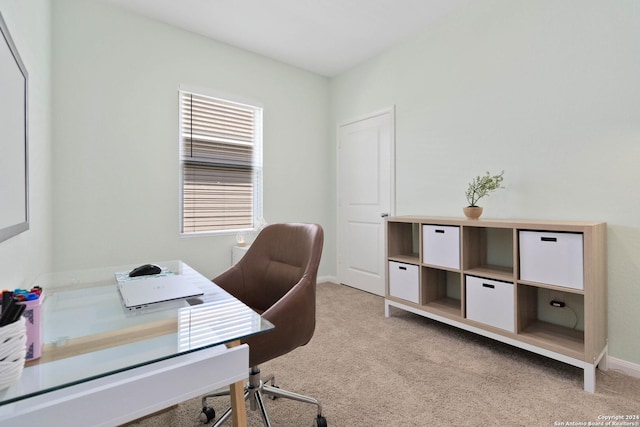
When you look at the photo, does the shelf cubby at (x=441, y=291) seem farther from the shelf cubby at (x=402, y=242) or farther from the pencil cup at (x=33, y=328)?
the pencil cup at (x=33, y=328)

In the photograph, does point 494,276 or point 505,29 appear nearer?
point 494,276

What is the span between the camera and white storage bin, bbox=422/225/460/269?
235 cm

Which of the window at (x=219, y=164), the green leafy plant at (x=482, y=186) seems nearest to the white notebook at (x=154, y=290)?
the window at (x=219, y=164)

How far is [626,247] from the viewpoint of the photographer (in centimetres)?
191

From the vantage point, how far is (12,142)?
123 centimetres

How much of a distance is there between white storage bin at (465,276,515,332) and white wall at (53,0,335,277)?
236 centimetres

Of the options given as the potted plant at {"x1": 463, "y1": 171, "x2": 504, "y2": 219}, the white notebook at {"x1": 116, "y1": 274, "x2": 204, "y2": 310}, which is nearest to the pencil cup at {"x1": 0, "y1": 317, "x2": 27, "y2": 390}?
the white notebook at {"x1": 116, "y1": 274, "x2": 204, "y2": 310}

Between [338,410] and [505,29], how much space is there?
300 centimetres

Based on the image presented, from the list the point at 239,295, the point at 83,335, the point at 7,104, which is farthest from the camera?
the point at 239,295

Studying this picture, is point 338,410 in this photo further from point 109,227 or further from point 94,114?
point 94,114

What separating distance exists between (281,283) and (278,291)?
0.05m

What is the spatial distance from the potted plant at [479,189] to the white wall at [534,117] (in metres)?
0.07

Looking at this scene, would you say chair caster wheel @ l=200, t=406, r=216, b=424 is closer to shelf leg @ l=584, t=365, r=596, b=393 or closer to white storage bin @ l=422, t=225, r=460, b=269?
white storage bin @ l=422, t=225, r=460, b=269

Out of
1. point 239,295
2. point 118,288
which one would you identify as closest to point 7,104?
point 118,288
